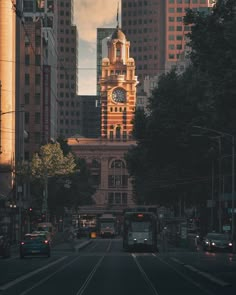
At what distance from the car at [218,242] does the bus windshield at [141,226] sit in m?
4.72

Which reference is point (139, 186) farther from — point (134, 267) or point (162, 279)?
point (162, 279)

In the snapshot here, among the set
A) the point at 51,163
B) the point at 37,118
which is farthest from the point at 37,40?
the point at 51,163

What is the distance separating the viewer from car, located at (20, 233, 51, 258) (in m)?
53.9

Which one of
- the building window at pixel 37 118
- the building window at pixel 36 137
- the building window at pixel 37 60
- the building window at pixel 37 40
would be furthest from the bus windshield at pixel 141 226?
the building window at pixel 37 40

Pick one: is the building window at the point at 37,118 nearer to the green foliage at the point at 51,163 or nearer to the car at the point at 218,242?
the green foliage at the point at 51,163

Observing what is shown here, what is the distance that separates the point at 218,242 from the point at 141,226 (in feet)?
21.0

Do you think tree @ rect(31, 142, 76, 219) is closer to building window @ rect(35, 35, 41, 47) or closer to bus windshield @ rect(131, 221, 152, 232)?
bus windshield @ rect(131, 221, 152, 232)

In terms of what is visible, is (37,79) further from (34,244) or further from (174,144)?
(34,244)

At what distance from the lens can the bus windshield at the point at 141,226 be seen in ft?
221

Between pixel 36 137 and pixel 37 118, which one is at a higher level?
pixel 37 118

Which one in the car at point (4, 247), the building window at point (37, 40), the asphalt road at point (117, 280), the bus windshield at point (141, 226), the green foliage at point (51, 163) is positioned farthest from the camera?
the building window at point (37, 40)

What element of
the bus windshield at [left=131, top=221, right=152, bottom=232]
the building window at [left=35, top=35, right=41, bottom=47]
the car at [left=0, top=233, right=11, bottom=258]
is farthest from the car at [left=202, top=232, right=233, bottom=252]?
the building window at [left=35, top=35, right=41, bottom=47]

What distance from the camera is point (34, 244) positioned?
178ft

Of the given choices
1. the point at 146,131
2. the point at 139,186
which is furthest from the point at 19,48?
the point at 146,131
